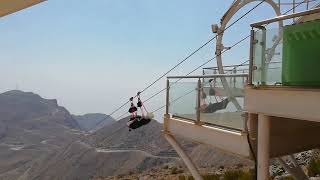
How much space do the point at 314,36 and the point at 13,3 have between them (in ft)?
11.5

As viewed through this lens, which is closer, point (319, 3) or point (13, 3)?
point (13, 3)

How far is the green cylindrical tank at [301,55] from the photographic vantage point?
15.9 ft

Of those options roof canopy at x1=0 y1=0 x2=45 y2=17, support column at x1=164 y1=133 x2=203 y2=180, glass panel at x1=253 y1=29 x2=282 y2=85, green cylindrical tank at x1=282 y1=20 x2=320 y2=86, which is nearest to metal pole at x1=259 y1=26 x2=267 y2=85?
glass panel at x1=253 y1=29 x2=282 y2=85

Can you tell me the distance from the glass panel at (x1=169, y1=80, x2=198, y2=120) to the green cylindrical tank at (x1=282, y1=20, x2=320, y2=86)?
2.55 m

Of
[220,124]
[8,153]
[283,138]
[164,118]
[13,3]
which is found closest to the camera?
[13,3]

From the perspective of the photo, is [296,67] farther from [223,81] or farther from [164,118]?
[164,118]

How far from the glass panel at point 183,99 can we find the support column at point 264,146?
2322mm

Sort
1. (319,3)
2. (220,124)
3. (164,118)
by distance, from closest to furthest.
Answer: (220,124) < (164,118) < (319,3)

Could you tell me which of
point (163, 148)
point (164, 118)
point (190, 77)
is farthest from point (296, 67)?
point (163, 148)

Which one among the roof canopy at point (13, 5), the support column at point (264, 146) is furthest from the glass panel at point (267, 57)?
the roof canopy at point (13, 5)

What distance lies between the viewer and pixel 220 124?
22.0 ft

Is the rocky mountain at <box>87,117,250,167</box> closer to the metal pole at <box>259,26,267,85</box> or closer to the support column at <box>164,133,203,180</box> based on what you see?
the support column at <box>164,133,203,180</box>

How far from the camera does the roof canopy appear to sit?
108 inches

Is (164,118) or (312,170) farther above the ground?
(164,118)
